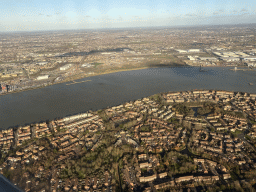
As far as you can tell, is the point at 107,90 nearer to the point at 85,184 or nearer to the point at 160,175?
the point at 85,184

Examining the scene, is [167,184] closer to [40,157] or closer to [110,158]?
[110,158]

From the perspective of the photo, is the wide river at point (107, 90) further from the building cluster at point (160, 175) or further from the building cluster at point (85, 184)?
the building cluster at point (160, 175)

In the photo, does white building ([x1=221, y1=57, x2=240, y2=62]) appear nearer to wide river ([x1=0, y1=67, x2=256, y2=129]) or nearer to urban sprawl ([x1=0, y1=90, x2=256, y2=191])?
wide river ([x1=0, y1=67, x2=256, y2=129])

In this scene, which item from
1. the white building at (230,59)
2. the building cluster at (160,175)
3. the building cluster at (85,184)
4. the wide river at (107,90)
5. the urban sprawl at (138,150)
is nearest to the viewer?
the building cluster at (85,184)

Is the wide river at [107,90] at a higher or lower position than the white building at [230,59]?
lower

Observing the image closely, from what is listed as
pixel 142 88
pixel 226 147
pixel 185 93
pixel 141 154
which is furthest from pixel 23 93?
pixel 226 147

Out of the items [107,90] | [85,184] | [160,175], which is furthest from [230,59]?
[85,184]

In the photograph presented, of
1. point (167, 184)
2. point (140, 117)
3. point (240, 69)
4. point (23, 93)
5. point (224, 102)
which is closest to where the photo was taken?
point (167, 184)

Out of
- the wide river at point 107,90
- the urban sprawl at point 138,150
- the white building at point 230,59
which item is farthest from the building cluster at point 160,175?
the white building at point 230,59
